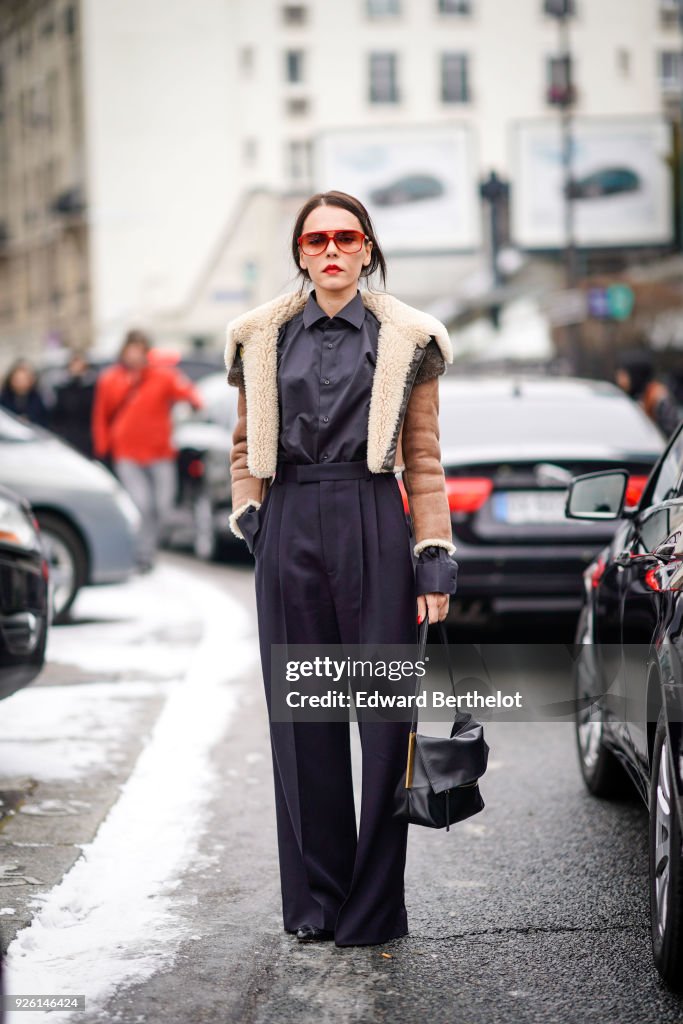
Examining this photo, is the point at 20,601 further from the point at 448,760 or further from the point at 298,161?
the point at 298,161

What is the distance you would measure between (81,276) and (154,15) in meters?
10.4

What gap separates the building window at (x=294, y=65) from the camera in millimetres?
72125

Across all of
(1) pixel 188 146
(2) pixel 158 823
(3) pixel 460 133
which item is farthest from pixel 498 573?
(1) pixel 188 146

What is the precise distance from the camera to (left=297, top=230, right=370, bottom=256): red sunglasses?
14.0 ft

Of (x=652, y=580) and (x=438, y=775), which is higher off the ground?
(x=652, y=580)

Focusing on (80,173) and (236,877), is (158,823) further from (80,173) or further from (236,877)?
(80,173)

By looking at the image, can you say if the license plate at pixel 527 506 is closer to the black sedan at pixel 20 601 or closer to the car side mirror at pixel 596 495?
the black sedan at pixel 20 601

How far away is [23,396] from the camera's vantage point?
1697cm

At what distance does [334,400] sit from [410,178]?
43825 millimetres

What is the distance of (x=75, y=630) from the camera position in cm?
1031

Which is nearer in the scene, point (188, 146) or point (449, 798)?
point (449, 798)

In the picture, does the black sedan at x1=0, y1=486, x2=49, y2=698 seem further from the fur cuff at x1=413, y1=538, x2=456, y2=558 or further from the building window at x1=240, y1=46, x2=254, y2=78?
the building window at x1=240, y1=46, x2=254, y2=78

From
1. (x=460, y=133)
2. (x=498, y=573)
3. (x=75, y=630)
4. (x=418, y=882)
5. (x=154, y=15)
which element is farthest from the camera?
(x=154, y=15)

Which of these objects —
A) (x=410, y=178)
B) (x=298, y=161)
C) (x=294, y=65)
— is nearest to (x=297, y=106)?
(x=294, y=65)
